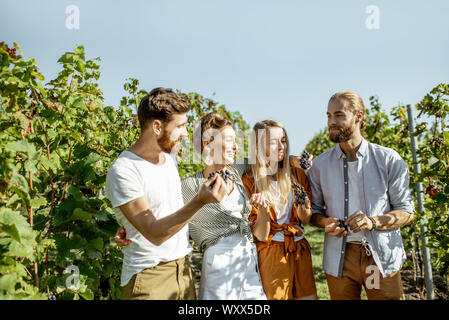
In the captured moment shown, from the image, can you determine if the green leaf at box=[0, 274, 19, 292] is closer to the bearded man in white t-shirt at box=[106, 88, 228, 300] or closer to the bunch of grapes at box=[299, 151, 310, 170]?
the bearded man in white t-shirt at box=[106, 88, 228, 300]

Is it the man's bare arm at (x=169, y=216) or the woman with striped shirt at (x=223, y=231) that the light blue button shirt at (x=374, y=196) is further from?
the man's bare arm at (x=169, y=216)

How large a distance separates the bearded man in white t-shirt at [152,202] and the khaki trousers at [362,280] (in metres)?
1.26

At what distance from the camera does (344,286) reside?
2.81m

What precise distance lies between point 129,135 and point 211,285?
1657mm

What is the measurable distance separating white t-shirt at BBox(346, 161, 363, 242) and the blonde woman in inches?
12.9

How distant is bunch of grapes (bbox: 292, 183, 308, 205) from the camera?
2734mm

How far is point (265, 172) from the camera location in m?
2.79

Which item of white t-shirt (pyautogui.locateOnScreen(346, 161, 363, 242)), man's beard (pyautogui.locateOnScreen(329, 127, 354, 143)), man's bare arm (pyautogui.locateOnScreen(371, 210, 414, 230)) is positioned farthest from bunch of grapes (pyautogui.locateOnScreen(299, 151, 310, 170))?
man's bare arm (pyautogui.locateOnScreen(371, 210, 414, 230))

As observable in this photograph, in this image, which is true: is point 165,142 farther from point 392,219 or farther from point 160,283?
point 392,219

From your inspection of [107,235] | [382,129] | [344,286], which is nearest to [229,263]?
[107,235]

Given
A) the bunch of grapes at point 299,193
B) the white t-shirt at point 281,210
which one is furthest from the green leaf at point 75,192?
the bunch of grapes at point 299,193

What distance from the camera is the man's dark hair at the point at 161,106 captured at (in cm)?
209

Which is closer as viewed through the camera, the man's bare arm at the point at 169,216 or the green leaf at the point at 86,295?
the man's bare arm at the point at 169,216

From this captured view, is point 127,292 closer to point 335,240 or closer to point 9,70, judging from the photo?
point 9,70
